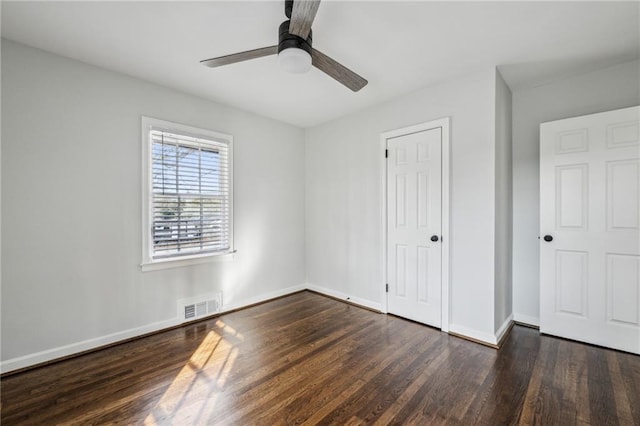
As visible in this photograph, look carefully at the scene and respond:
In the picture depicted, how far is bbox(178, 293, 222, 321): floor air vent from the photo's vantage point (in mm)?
3119

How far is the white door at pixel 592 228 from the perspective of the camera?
2.44m

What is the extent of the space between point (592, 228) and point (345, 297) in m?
2.79

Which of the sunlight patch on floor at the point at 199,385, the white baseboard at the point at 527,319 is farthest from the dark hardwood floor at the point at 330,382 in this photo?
the white baseboard at the point at 527,319

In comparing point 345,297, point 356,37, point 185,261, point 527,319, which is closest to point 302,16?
point 356,37

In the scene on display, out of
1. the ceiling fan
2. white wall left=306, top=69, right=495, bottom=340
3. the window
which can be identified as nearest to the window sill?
the window

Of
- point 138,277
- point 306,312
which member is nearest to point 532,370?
point 306,312

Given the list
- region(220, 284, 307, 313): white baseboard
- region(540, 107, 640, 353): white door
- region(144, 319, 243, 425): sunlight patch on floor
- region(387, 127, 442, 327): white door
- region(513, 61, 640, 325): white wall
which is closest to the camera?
region(144, 319, 243, 425): sunlight patch on floor

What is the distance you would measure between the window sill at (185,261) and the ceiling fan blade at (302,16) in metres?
2.54

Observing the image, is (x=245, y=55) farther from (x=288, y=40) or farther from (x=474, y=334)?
(x=474, y=334)

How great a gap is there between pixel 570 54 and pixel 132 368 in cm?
457

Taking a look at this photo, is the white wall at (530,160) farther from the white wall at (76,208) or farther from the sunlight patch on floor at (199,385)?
the white wall at (76,208)

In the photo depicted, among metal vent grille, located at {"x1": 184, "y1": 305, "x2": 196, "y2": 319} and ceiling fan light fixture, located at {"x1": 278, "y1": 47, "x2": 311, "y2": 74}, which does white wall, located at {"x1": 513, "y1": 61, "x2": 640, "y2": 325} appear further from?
metal vent grille, located at {"x1": 184, "y1": 305, "x2": 196, "y2": 319}

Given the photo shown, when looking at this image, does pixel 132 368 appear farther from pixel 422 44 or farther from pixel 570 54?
pixel 570 54

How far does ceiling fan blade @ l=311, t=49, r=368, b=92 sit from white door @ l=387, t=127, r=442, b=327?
121cm
